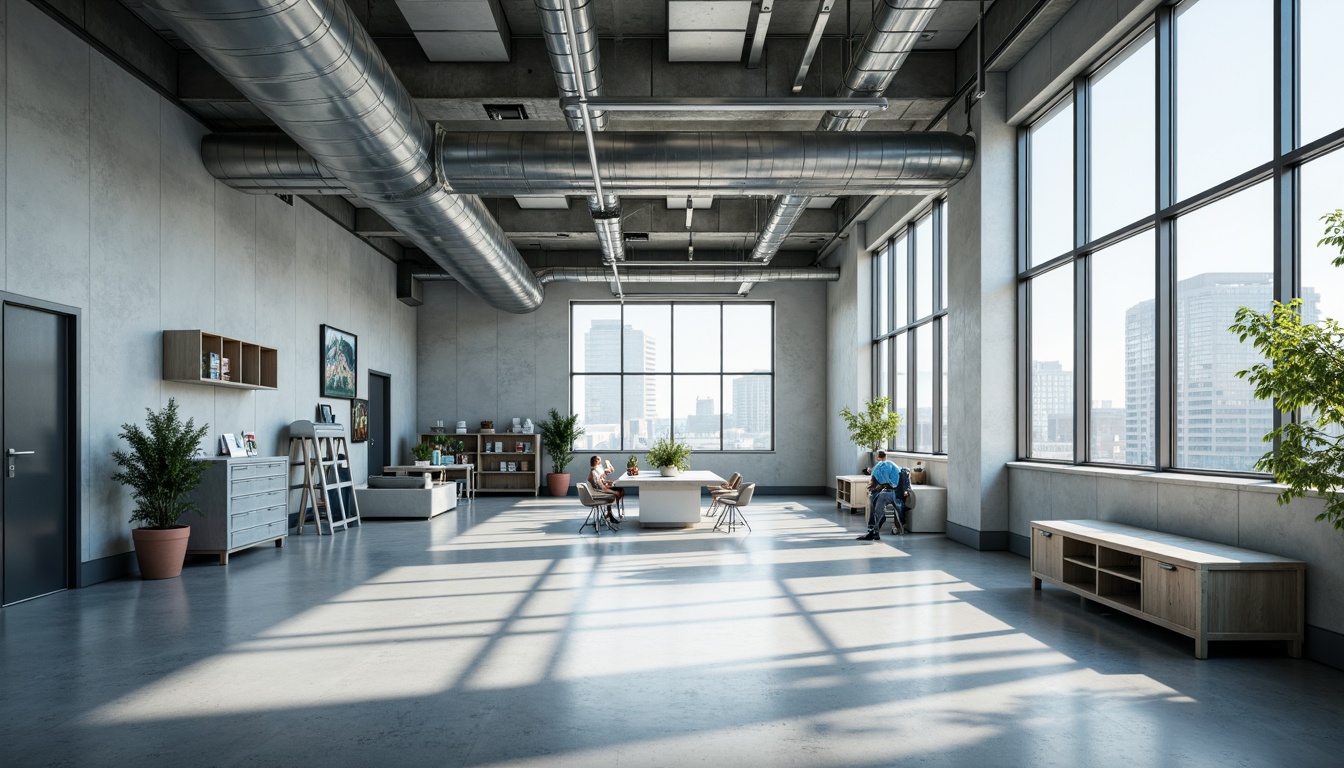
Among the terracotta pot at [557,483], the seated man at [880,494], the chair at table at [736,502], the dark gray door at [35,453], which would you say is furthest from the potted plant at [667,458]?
the dark gray door at [35,453]

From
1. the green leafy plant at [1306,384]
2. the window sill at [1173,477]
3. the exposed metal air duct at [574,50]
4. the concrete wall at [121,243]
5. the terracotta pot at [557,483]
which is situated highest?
the exposed metal air duct at [574,50]

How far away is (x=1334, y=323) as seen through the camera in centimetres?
421

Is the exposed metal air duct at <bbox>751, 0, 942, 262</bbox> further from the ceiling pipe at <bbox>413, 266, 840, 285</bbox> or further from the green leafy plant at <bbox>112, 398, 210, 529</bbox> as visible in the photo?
the ceiling pipe at <bbox>413, 266, 840, 285</bbox>

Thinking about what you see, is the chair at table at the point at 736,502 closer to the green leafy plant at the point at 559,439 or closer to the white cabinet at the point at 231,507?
the white cabinet at the point at 231,507

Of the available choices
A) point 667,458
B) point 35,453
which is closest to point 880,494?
point 667,458

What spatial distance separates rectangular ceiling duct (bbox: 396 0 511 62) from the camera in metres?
7.84

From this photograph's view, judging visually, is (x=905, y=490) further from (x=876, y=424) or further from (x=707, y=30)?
(x=707, y=30)

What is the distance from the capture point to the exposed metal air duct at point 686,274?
16.2 metres

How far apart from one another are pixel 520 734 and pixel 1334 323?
14.2 ft

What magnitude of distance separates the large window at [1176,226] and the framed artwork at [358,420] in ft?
33.6

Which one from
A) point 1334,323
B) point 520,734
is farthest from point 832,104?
point 520,734

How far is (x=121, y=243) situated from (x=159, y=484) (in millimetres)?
2273

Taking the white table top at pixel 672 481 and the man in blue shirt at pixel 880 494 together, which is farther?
the white table top at pixel 672 481

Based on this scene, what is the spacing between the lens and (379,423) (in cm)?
1614
